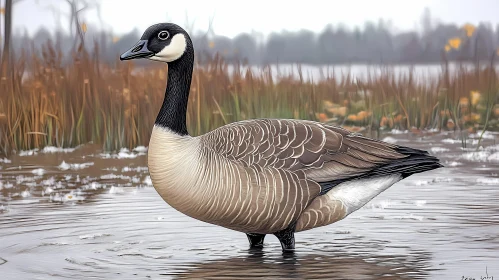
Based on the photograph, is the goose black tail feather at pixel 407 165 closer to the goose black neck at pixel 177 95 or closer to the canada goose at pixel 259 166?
the canada goose at pixel 259 166

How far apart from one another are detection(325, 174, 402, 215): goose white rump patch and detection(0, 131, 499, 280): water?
0.31 m

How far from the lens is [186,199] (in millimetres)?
6477

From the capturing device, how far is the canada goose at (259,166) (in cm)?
648

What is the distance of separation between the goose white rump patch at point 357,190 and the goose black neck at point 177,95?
1.23 metres

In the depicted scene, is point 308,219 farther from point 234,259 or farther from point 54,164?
point 54,164

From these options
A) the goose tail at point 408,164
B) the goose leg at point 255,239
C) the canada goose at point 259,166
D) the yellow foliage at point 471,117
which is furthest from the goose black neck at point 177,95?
the yellow foliage at point 471,117

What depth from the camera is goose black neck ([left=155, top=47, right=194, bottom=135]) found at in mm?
6883

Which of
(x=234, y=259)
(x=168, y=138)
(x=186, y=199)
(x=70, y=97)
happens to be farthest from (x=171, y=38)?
(x=70, y=97)

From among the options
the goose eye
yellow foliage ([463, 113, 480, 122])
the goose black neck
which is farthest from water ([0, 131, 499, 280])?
yellow foliage ([463, 113, 480, 122])

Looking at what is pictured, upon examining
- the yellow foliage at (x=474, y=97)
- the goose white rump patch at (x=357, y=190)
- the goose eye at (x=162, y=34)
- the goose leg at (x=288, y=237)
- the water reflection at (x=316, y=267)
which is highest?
the goose eye at (x=162, y=34)

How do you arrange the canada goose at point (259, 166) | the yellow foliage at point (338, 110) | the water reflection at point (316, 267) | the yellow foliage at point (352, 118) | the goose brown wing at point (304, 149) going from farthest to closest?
the yellow foliage at point (352, 118) < the yellow foliage at point (338, 110) < the goose brown wing at point (304, 149) < the canada goose at point (259, 166) < the water reflection at point (316, 267)

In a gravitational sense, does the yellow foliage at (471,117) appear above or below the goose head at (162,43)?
below

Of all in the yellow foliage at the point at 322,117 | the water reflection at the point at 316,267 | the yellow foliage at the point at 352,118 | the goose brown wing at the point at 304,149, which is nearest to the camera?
the water reflection at the point at 316,267

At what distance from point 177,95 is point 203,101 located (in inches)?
212
